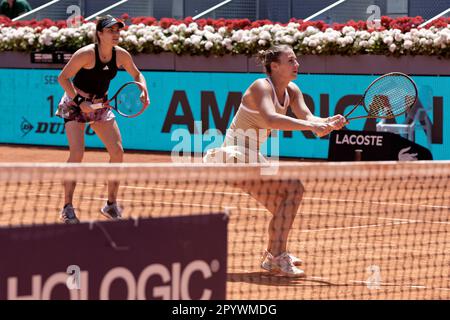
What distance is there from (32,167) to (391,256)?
159 inches

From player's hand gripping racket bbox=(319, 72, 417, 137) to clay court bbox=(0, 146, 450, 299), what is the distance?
64cm

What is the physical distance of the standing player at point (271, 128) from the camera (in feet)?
23.2

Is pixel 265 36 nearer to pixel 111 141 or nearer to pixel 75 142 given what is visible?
pixel 111 141

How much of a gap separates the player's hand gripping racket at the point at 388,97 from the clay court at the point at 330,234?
64 cm

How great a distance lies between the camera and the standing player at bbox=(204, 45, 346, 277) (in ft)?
23.2

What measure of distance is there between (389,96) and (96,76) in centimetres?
247

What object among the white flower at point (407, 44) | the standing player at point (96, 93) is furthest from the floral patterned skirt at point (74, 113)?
the white flower at point (407, 44)

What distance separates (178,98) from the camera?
1677 cm

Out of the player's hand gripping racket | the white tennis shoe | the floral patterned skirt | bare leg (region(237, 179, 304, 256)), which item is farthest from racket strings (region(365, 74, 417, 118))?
the floral patterned skirt

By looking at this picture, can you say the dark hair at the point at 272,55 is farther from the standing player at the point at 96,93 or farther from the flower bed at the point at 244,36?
the flower bed at the point at 244,36

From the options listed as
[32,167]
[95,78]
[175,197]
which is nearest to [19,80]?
[175,197]

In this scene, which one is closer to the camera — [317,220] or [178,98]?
[317,220]

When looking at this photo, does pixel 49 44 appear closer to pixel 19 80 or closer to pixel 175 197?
pixel 19 80

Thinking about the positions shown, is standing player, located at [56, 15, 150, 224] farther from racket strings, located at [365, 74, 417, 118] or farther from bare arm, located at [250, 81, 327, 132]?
bare arm, located at [250, 81, 327, 132]
